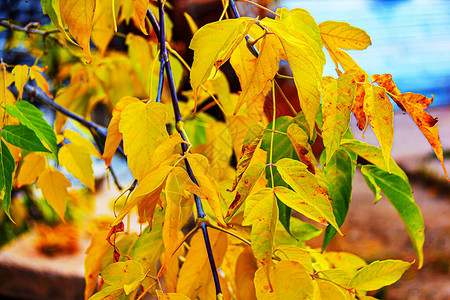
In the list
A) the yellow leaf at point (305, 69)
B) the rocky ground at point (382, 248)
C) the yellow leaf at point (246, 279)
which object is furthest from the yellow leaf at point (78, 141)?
the rocky ground at point (382, 248)

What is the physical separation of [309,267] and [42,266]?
173 centimetres

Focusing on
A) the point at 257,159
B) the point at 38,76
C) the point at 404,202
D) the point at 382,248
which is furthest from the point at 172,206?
the point at 382,248

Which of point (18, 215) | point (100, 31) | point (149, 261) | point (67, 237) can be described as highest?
point (100, 31)

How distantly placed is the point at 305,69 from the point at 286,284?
152 mm

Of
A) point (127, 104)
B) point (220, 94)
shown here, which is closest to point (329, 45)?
point (127, 104)

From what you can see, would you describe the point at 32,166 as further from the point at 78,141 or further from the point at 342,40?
the point at 342,40

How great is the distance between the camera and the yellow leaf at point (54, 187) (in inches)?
20.8

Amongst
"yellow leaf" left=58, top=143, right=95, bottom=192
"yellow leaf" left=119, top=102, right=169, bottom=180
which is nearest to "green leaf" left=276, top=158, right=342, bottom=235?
"yellow leaf" left=119, top=102, right=169, bottom=180

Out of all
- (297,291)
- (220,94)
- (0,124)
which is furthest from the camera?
(220,94)

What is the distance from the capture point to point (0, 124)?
0.42 metres

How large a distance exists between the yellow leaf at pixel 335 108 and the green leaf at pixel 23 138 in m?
0.24

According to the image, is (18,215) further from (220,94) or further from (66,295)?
(220,94)

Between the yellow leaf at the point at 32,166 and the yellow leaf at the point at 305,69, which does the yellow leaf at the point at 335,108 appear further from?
the yellow leaf at the point at 32,166

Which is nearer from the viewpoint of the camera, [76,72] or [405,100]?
[405,100]
